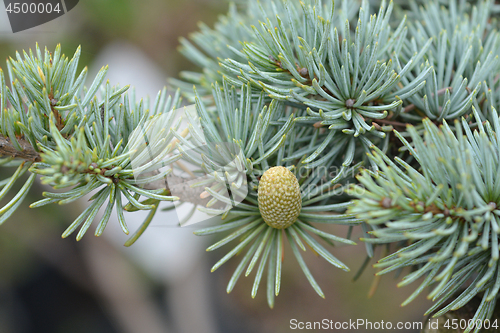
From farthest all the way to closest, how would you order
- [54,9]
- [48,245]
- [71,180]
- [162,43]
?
[162,43]
[48,245]
[54,9]
[71,180]

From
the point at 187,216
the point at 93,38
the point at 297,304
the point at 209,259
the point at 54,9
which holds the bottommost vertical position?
the point at 297,304

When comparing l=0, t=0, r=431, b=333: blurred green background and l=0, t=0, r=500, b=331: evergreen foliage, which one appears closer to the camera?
l=0, t=0, r=500, b=331: evergreen foliage

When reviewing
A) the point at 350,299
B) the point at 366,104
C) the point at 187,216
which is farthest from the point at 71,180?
the point at 350,299

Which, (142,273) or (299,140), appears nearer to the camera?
(299,140)

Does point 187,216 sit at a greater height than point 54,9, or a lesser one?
lesser

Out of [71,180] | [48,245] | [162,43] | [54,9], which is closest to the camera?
[71,180]

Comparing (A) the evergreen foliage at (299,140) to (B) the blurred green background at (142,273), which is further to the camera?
(B) the blurred green background at (142,273)

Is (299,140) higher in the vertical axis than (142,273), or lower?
higher

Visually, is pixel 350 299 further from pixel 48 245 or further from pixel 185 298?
pixel 48 245
